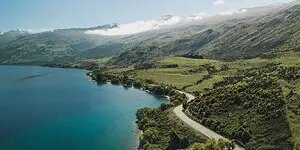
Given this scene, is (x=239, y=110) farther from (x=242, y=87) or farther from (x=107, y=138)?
(x=107, y=138)

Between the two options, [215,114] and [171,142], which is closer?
[171,142]

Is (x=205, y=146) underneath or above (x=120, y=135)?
above

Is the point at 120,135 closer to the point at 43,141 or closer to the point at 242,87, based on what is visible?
the point at 43,141

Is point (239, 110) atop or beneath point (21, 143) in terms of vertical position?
atop

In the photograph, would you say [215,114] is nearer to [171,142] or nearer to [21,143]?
[171,142]

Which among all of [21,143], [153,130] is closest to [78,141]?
[21,143]

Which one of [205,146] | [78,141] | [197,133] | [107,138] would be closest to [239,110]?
[197,133]

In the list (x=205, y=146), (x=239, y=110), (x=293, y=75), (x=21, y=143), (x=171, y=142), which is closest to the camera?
(x=205, y=146)

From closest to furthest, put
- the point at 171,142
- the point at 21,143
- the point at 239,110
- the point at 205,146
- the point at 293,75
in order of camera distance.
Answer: the point at 205,146
the point at 171,142
the point at 239,110
the point at 21,143
the point at 293,75

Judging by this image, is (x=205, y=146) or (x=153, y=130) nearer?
(x=205, y=146)
